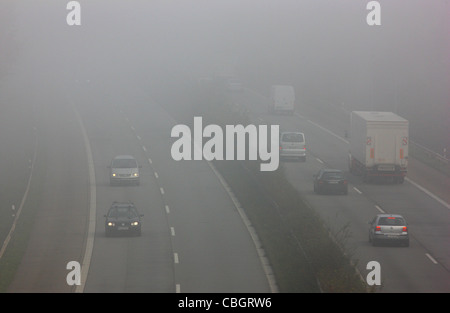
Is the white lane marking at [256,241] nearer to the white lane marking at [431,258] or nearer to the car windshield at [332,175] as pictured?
the car windshield at [332,175]

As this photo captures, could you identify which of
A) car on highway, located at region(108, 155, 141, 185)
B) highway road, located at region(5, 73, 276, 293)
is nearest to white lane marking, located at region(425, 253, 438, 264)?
highway road, located at region(5, 73, 276, 293)

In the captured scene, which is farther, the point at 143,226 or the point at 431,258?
the point at 143,226

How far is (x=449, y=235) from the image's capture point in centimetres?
4238

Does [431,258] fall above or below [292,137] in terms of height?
below

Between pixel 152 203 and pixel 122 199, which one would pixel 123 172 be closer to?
pixel 122 199

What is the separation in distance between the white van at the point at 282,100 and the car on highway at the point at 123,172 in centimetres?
3196

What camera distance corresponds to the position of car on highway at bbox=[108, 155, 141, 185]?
5786 centimetres

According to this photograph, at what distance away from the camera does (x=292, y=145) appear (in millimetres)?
63094

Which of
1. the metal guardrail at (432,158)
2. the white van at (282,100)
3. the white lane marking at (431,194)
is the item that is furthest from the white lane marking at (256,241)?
the white van at (282,100)

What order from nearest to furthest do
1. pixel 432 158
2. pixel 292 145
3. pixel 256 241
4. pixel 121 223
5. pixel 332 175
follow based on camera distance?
pixel 256 241 < pixel 121 223 < pixel 332 175 < pixel 292 145 < pixel 432 158

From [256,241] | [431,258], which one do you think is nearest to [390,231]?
[431,258]

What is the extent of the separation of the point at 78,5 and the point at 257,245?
10280cm

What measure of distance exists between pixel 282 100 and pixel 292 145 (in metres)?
26.0

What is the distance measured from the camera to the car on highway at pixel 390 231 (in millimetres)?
39844
